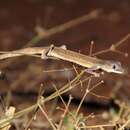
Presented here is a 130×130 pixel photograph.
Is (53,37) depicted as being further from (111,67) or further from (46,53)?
(111,67)

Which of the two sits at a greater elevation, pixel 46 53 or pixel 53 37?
pixel 53 37

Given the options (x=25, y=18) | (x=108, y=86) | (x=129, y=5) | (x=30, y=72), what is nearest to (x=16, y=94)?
(x=30, y=72)

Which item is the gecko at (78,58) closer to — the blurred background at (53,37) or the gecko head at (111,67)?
the gecko head at (111,67)

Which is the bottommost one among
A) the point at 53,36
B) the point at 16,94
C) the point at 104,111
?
the point at 104,111

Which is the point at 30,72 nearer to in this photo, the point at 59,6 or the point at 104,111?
the point at 104,111

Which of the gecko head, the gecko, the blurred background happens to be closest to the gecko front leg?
the gecko

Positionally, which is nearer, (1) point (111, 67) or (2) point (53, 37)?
(1) point (111, 67)

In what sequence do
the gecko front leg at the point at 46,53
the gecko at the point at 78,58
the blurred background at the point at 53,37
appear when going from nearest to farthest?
the gecko at the point at 78,58, the gecko front leg at the point at 46,53, the blurred background at the point at 53,37

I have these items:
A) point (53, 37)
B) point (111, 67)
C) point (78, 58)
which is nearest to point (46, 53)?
point (78, 58)

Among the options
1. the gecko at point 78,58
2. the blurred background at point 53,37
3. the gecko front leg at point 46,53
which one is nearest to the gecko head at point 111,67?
the gecko at point 78,58
